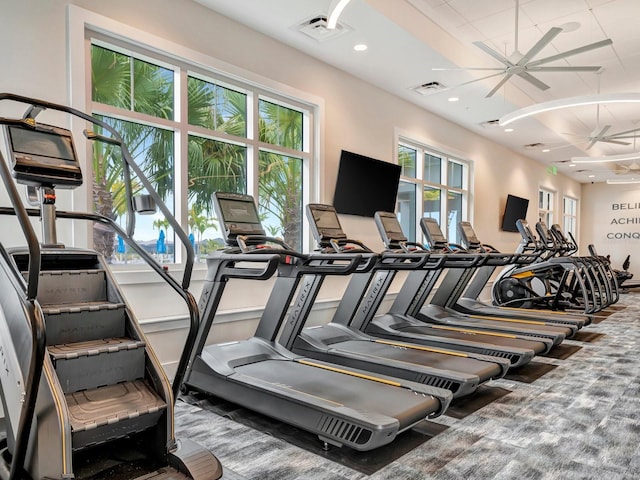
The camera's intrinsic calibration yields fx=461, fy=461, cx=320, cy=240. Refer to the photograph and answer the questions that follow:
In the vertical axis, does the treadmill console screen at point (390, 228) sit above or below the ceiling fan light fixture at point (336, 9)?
below

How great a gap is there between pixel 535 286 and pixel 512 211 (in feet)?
8.44

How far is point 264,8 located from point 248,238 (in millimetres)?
2436

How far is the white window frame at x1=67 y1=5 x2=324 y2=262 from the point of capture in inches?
142

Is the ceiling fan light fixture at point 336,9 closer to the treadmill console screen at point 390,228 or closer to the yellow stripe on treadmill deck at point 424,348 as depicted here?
the treadmill console screen at point 390,228

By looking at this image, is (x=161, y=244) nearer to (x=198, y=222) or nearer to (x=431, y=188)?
(x=198, y=222)

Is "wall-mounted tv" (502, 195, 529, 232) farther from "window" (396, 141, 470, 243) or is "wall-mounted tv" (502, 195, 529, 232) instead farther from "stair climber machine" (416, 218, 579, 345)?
"stair climber machine" (416, 218, 579, 345)

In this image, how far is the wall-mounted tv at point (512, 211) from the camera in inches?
405

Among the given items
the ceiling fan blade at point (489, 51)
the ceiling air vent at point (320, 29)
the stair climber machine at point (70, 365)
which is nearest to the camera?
the stair climber machine at point (70, 365)

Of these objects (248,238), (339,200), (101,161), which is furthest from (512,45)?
(101,161)

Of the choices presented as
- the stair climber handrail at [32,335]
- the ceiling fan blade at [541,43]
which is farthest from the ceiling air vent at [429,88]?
the stair climber handrail at [32,335]

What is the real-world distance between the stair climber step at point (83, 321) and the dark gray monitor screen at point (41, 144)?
33.2 inches

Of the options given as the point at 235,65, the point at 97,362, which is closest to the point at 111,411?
the point at 97,362

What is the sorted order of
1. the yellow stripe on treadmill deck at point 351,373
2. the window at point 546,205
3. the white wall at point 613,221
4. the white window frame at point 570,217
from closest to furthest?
the yellow stripe on treadmill deck at point 351,373, the window at point 546,205, the white window frame at point 570,217, the white wall at point 613,221

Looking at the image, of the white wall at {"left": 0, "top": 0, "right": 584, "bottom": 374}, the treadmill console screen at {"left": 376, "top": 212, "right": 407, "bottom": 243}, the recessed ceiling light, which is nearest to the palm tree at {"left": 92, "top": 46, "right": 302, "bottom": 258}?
the white wall at {"left": 0, "top": 0, "right": 584, "bottom": 374}
